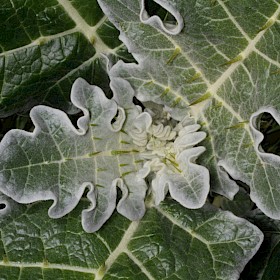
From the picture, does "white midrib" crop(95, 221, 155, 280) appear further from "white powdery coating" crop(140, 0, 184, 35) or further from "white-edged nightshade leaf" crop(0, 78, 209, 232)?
"white powdery coating" crop(140, 0, 184, 35)

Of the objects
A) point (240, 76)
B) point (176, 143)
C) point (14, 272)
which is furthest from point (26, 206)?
point (240, 76)

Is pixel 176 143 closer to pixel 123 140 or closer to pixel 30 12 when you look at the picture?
pixel 123 140

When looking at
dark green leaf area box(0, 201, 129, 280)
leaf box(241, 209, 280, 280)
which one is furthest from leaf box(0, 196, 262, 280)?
leaf box(241, 209, 280, 280)

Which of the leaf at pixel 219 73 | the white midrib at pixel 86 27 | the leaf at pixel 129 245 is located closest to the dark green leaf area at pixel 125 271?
the leaf at pixel 129 245

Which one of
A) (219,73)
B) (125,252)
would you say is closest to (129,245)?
(125,252)

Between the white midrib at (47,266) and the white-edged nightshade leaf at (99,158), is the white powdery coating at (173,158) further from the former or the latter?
the white midrib at (47,266)

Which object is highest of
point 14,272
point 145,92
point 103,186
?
point 145,92
